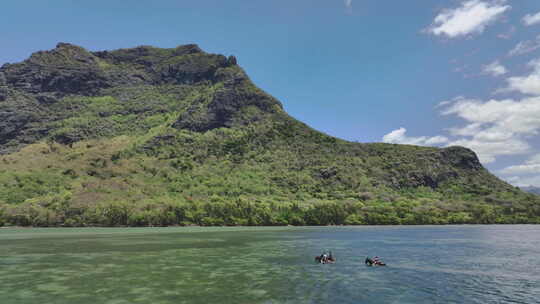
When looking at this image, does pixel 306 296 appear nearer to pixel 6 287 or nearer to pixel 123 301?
pixel 123 301

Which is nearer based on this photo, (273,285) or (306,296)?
(306,296)

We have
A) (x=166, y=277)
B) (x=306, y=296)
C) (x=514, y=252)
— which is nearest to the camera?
(x=306, y=296)

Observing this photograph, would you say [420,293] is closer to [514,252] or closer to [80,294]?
[80,294]

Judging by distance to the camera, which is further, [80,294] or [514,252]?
[514,252]

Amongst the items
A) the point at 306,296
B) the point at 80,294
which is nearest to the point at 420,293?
the point at 306,296

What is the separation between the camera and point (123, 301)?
42.1 m

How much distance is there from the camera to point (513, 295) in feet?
157

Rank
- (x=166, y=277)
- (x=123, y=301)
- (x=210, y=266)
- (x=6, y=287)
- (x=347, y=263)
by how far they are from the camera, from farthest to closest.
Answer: (x=347, y=263) < (x=210, y=266) < (x=166, y=277) < (x=6, y=287) < (x=123, y=301)

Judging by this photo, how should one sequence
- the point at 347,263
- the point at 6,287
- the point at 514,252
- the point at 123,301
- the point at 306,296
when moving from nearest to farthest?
the point at 123,301
the point at 306,296
the point at 6,287
the point at 347,263
the point at 514,252

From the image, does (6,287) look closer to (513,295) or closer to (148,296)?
(148,296)

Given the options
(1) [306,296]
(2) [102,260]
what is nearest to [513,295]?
(1) [306,296]

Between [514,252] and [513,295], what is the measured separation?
58.3 m

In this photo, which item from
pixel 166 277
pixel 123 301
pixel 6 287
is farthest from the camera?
pixel 166 277

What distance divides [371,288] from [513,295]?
1633cm
